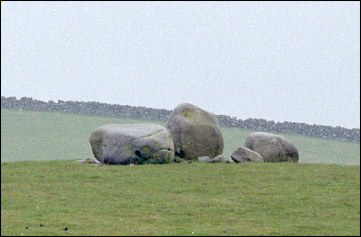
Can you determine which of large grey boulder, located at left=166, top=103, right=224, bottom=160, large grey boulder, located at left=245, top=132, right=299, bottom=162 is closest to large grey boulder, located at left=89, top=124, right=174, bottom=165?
large grey boulder, located at left=166, top=103, right=224, bottom=160

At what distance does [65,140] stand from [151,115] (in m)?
7.18

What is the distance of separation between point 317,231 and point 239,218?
2.03m

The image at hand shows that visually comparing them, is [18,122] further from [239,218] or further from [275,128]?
[239,218]

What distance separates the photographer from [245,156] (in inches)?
1127

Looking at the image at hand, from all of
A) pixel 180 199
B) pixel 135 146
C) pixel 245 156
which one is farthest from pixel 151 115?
pixel 180 199

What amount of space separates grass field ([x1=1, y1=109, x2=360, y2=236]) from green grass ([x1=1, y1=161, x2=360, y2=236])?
2cm

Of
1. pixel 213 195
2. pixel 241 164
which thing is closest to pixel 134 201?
pixel 213 195

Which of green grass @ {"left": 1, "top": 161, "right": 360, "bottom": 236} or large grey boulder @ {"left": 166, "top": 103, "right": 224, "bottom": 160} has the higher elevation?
large grey boulder @ {"left": 166, "top": 103, "right": 224, "bottom": 160}

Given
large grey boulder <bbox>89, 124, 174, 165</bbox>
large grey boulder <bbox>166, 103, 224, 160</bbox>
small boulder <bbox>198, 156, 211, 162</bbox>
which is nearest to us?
large grey boulder <bbox>89, 124, 174, 165</bbox>

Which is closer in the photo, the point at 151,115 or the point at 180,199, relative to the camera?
the point at 180,199

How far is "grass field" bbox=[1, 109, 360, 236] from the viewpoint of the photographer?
17.2 m

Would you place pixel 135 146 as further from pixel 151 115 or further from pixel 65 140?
pixel 151 115

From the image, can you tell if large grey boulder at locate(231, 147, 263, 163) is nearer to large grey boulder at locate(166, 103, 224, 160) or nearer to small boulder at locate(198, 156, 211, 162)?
small boulder at locate(198, 156, 211, 162)

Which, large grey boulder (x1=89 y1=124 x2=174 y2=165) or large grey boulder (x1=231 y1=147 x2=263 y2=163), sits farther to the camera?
large grey boulder (x1=231 y1=147 x2=263 y2=163)
